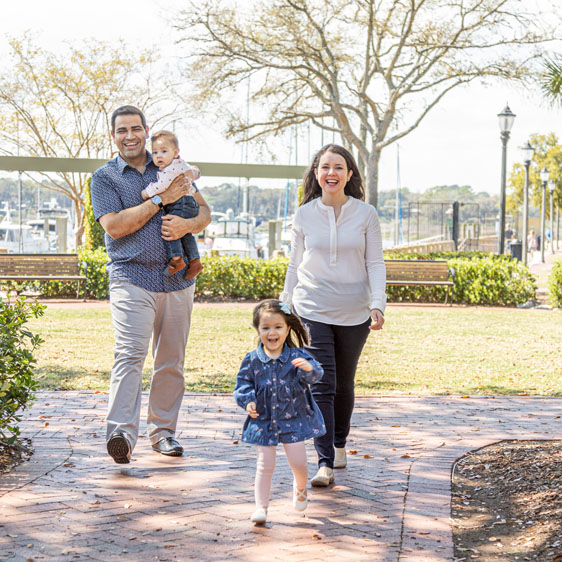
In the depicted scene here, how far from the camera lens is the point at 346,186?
4820mm

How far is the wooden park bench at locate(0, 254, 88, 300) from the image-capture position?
16.2 meters

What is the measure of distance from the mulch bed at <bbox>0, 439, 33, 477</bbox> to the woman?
176cm

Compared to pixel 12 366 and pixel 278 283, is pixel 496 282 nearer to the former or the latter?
pixel 278 283

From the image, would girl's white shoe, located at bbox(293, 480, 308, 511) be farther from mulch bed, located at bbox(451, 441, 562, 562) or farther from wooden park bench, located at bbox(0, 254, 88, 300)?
wooden park bench, located at bbox(0, 254, 88, 300)

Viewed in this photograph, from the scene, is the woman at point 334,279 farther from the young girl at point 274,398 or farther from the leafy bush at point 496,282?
the leafy bush at point 496,282

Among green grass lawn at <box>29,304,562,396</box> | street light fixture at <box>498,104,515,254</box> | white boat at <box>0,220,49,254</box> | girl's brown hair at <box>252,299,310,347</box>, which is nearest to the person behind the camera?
girl's brown hair at <box>252,299,310,347</box>

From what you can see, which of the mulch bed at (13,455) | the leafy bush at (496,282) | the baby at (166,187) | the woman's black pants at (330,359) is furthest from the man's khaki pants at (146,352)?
the leafy bush at (496,282)

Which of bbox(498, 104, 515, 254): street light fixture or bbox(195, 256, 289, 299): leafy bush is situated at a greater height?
bbox(498, 104, 515, 254): street light fixture

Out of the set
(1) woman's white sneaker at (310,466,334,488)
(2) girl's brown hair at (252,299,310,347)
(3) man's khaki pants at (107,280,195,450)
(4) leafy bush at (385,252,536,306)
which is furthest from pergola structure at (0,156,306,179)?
(2) girl's brown hair at (252,299,310,347)

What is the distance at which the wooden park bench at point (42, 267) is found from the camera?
53.2 ft

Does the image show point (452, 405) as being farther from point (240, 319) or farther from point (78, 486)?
point (240, 319)

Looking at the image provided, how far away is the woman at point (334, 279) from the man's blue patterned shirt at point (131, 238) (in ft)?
2.61

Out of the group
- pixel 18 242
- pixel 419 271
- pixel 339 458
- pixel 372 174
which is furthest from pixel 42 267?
pixel 18 242

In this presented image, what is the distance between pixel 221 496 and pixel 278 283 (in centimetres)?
1262
